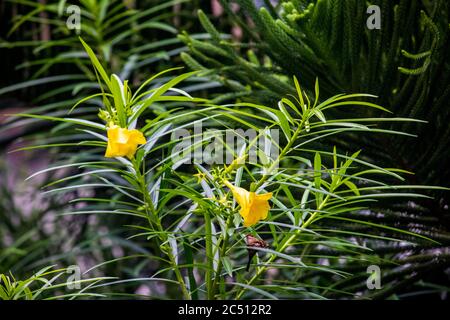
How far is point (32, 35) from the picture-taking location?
151 centimetres

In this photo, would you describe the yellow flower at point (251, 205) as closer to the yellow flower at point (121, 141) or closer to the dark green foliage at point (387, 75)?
the yellow flower at point (121, 141)

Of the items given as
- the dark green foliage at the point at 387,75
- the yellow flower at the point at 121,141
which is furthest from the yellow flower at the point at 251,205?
the dark green foliage at the point at 387,75

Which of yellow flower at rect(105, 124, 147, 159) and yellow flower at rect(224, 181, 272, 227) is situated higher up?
yellow flower at rect(105, 124, 147, 159)

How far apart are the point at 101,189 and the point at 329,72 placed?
2.15ft

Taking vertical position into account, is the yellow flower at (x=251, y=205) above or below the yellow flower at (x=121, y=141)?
below

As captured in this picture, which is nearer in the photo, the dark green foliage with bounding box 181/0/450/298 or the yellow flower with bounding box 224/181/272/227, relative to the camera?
the yellow flower with bounding box 224/181/272/227

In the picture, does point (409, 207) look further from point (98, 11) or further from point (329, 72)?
point (98, 11)

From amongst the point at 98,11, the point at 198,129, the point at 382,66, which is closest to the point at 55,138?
the point at 98,11

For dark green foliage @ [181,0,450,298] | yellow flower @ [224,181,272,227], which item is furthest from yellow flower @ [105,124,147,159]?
dark green foliage @ [181,0,450,298]

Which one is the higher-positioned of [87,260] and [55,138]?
[55,138]

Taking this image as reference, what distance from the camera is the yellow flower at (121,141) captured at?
477mm

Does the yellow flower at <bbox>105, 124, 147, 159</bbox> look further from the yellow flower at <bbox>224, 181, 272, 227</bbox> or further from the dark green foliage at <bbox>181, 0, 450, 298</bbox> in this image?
the dark green foliage at <bbox>181, 0, 450, 298</bbox>

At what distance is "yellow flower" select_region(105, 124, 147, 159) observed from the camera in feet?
1.57

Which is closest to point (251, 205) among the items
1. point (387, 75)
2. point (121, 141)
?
point (121, 141)
